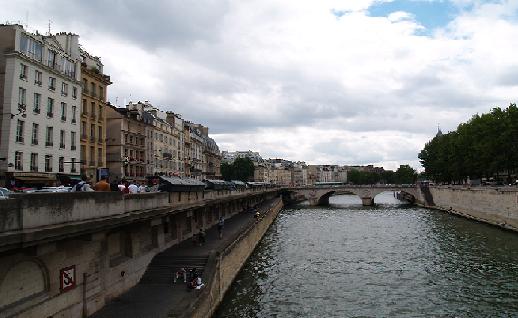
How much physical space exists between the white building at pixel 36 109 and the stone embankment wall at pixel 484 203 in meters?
47.4

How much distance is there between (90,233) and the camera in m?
16.4

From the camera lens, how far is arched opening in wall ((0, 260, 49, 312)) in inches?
526

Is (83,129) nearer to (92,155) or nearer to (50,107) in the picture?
(92,155)

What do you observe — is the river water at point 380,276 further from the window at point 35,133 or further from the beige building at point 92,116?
the window at point 35,133

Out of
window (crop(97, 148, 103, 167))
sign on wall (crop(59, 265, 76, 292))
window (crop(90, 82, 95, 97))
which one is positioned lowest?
sign on wall (crop(59, 265, 76, 292))

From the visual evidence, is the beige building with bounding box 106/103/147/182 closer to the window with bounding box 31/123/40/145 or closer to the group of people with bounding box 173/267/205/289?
the window with bounding box 31/123/40/145

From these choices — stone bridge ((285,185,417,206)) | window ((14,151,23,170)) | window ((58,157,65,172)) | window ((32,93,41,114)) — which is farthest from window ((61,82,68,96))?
stone bridge ((285,185,417,206))

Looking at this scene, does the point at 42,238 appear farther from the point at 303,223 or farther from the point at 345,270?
the point at 303,223

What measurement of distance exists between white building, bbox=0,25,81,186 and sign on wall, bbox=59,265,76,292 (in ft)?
76.0

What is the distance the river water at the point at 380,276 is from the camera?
79.1 ft

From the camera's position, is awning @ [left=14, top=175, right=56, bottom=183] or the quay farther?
awning @ [left=14, top=175, right=56, bottom=183]

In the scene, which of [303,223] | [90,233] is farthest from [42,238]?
[303,223]

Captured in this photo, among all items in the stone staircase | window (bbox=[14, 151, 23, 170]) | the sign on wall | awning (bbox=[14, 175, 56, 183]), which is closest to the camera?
the sign on wall

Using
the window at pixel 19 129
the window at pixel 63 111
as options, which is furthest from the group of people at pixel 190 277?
the window at pixel 63 111
